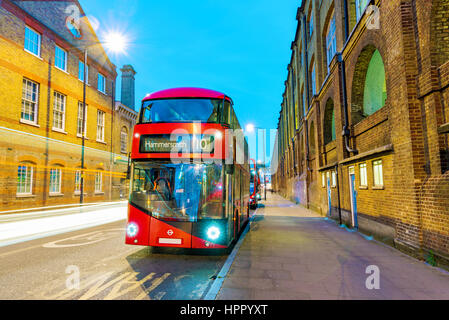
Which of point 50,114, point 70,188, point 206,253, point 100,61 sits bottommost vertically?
point 206,253

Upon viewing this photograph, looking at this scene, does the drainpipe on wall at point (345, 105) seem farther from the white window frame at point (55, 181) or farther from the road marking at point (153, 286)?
the white window frame at point (55, 181)

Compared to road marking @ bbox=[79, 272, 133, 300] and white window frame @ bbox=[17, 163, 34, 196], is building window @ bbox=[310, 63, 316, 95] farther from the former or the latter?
white window frame @ bbox=[17, 163, 34, 196]

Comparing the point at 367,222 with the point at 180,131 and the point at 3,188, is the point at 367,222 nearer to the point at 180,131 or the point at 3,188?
the point at 180,131

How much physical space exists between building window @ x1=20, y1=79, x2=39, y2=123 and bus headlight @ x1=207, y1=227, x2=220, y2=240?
16.5 m

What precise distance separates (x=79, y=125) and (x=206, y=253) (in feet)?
64.4

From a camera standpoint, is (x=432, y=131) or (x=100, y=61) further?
(x=100, y=61)

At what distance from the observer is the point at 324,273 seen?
5.07 m

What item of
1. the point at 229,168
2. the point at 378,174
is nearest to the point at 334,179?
the point at 378,174

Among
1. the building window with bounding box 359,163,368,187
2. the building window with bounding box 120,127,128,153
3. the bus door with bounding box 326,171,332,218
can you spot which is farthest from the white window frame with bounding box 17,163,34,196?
the building window with bounding box 359,163,368,187

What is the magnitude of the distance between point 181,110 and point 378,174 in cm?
675

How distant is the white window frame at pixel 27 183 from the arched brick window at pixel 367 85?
1877 cm

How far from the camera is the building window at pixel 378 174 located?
8.30 meters

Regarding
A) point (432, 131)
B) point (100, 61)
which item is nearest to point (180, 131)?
point (432, 131)

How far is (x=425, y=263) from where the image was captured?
5648 millimetres
